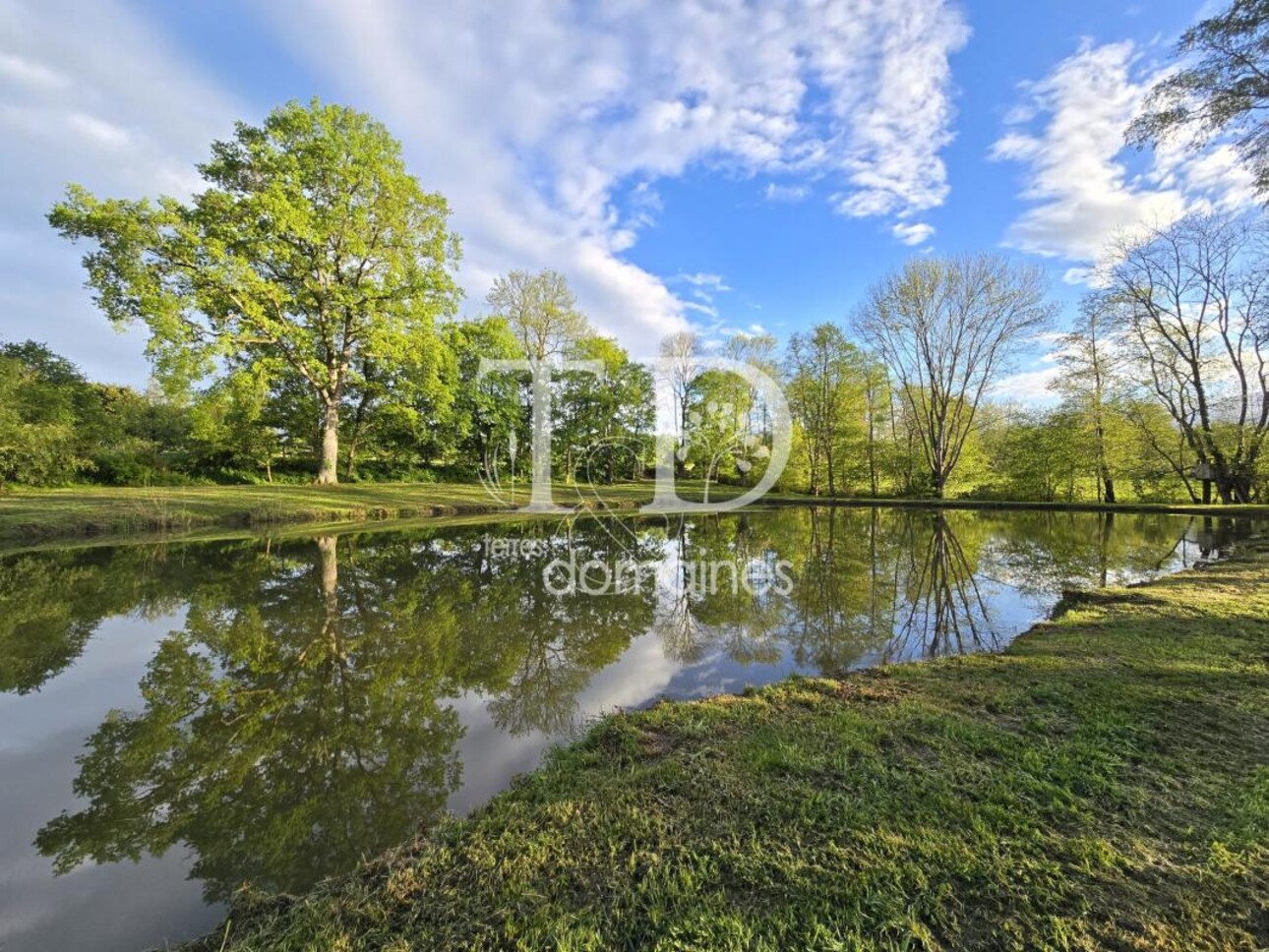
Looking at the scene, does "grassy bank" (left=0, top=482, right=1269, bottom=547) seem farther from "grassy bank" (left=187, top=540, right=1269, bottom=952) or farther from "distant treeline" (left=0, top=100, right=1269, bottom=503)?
"grassy bank" (left=187, top=540, right=1269, bottom=952)

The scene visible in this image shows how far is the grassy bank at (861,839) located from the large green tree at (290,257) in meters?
19.5

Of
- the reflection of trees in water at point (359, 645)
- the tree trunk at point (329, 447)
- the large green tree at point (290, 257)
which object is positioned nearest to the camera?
the reflection of trees in water at point (359, 645)

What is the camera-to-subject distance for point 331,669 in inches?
179

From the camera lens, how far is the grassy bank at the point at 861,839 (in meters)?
1.65

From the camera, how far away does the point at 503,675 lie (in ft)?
14.9

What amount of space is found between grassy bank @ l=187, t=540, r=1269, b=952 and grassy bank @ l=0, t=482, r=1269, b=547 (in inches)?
580

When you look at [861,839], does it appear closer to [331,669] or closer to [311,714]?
[311,714]

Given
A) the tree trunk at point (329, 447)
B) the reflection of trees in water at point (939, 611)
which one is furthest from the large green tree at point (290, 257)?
the reflection of trees in water at point (939, 611)

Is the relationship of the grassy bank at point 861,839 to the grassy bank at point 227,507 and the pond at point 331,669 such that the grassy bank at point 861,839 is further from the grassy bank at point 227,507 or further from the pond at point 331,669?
the grassy bank at point 227,507

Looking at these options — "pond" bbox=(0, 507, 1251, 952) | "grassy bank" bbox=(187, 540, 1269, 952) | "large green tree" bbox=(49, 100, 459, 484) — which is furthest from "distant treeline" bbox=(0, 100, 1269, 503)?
"grassy bank" bbox=(187, 540, 1269, 952)

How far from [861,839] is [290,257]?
22182mm

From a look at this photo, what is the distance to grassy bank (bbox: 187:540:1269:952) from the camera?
5.42 feet

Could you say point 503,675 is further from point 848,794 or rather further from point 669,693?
point 848,794

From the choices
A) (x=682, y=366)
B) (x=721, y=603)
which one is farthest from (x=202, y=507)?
(x=682, y=366)
